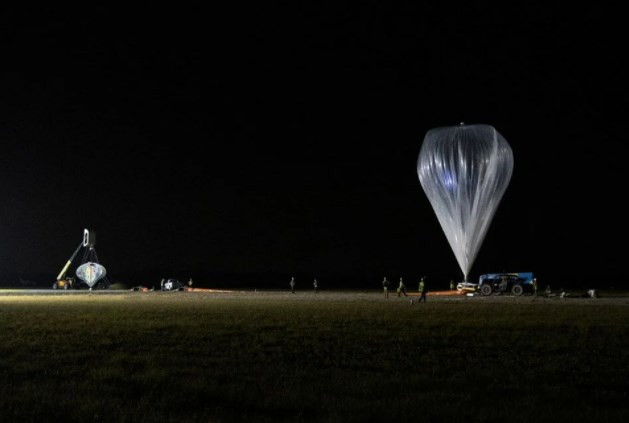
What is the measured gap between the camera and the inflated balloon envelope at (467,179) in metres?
46.5

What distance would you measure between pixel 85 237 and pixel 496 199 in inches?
2125

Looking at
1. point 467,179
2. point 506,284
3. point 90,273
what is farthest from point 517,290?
point 90,273

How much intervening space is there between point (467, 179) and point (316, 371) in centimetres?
3535

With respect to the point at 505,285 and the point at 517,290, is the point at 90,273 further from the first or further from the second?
the point at 517,290

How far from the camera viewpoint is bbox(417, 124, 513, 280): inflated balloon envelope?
4650 centimetres

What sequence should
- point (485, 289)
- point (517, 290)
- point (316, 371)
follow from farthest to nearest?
point (485, 289) < point (517, 290) < point (316, 371)

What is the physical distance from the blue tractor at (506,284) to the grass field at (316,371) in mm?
29618

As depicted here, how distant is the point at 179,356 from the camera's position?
16016mm

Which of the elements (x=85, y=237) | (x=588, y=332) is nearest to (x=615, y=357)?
(x=588, y=332)

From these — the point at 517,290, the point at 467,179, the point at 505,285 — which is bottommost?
the point at 517,290

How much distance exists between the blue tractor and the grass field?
97.2 feet

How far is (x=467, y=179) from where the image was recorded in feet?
154

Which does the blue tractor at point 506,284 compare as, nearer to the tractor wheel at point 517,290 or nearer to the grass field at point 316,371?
the tractor wheel at point 517,290

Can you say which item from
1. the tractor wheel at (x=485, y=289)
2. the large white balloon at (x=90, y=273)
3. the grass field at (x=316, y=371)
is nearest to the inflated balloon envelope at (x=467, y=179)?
the tractor wheel at (x=485, y=289)
